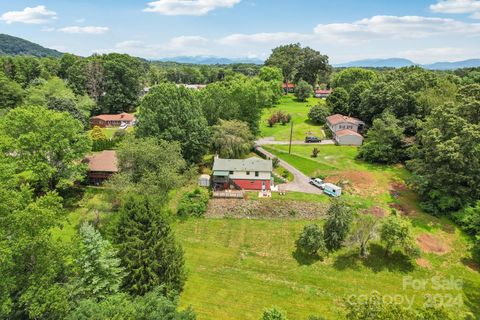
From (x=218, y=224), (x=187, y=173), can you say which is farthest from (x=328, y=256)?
(x=187, y=173)

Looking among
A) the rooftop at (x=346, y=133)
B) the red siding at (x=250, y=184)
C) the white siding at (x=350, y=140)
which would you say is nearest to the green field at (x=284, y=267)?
the red siding at (x=250, y=184)

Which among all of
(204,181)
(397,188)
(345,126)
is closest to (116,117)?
(204,181)

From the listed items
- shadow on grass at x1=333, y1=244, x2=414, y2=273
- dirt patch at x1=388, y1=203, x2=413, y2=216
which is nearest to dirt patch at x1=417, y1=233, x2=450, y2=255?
shadow on grass at x1=333, y1=244, x2=414, y2=273

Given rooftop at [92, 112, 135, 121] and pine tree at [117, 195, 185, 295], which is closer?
pine tree at [117, 195, 185, 295]

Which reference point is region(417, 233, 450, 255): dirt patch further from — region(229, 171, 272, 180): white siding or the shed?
the shed

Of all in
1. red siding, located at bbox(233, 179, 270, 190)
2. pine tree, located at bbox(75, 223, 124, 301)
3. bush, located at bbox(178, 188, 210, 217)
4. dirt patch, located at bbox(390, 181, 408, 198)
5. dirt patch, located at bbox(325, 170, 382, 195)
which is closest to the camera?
pine tree, located at bbox(75, 223, 124, 301)

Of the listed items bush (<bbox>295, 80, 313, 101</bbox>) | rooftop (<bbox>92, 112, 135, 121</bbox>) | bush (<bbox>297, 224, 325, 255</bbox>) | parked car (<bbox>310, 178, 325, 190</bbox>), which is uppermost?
bush (<bbox>295, 80, 313, 101</bbox>)
